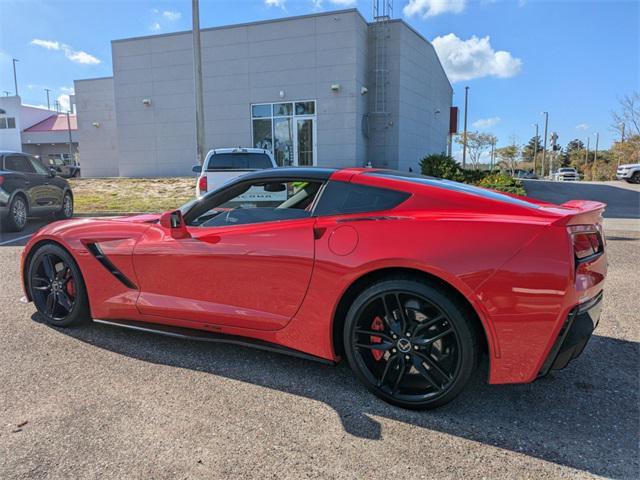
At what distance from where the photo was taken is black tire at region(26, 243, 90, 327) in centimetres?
382

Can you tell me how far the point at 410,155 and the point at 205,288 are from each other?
21438 mm

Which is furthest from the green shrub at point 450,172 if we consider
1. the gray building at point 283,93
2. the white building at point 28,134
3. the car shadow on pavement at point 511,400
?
the white building at point 28,134

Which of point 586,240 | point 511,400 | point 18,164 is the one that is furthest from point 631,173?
point 18,164

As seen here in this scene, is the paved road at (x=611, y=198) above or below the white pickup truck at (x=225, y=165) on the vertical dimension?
below

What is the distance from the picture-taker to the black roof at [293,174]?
313cm

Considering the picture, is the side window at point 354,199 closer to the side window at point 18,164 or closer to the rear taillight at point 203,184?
the rear taillight at point 203,184

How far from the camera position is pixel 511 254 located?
238 centimetres

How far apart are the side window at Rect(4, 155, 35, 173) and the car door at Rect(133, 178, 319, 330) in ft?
26.9

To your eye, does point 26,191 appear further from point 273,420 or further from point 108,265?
point 273,420

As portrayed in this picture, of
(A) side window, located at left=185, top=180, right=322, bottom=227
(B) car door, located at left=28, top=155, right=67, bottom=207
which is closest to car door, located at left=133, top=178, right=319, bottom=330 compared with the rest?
(A) side window, located at left=185, top=180, right=322, bottom=227

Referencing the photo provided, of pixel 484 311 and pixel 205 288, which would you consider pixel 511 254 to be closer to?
pixel 484 311

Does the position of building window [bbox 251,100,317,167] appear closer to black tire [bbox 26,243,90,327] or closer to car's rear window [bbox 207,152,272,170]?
car's rear window [bbox 207,152,272,170]

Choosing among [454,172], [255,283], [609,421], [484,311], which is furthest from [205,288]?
[454,172]

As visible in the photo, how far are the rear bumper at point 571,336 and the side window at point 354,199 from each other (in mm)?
1113
